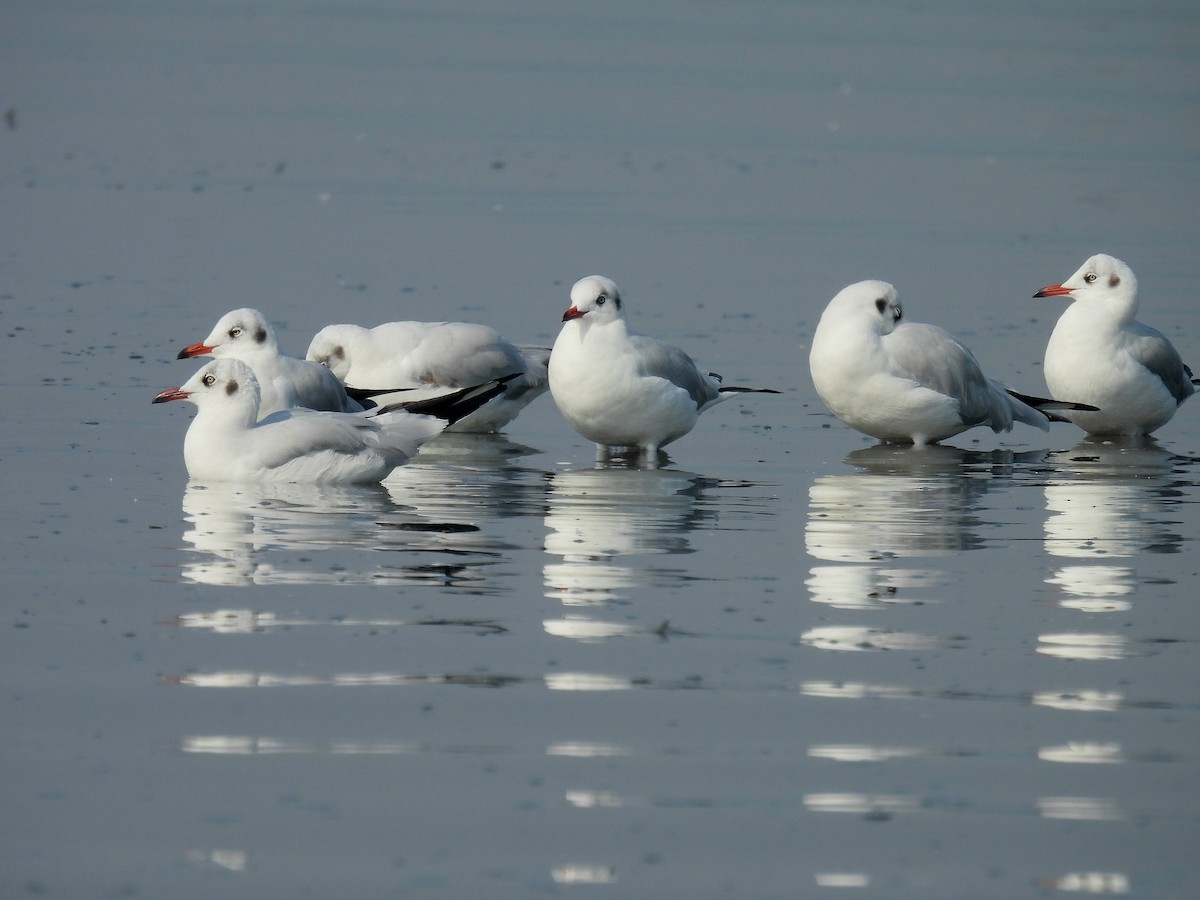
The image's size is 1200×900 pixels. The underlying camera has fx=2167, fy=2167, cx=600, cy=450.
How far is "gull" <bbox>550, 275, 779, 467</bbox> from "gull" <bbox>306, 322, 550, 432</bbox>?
44.8 inches

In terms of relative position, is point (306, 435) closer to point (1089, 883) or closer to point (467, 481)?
point (467, 481)

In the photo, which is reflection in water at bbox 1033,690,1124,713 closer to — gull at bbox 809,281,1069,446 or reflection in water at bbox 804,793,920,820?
reflection in water at bbox 804,793,920,820

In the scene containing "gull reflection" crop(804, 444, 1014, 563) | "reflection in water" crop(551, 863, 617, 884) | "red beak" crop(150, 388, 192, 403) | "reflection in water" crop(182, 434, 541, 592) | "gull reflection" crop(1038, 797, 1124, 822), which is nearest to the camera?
"reflection in water" crop(551, 863, 617, 884)

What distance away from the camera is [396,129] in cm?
2458

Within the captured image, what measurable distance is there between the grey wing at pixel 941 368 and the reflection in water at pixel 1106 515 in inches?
20.3

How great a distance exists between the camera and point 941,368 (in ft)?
38.9

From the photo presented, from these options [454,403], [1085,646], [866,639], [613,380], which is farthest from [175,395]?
[1085,646]

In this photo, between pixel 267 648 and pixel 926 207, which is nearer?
pixel 267 648

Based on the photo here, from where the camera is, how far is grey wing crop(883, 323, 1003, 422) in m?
11.8

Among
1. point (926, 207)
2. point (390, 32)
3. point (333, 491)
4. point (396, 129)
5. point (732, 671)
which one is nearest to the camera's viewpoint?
point (732, 671)

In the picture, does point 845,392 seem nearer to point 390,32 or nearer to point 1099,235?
point 1099,235

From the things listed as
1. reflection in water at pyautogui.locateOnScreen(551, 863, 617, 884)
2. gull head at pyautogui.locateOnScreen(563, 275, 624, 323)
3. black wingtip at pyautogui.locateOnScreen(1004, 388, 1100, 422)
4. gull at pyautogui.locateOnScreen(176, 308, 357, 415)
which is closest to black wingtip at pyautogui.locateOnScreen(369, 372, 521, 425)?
gull at pyautogui.locateOnScreen(176, 308, 357, 415)

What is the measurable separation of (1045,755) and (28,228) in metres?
13.8

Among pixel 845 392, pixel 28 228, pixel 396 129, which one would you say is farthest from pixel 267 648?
pixel 396 129
